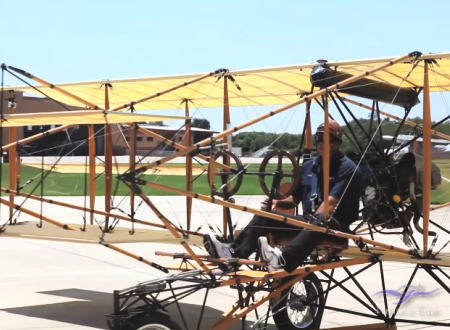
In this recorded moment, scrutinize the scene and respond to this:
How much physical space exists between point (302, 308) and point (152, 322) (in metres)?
2.39

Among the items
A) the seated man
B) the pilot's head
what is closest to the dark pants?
the seated man

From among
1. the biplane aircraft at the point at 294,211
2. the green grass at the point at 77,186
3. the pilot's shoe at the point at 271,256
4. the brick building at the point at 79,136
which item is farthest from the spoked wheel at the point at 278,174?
the green grass at the point at 77,186

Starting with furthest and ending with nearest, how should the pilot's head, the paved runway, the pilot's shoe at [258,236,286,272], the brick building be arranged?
1. the brick building
2. the paved runway
3. the pilot's head
4. the pilot's shoe at [258,236,286,272]

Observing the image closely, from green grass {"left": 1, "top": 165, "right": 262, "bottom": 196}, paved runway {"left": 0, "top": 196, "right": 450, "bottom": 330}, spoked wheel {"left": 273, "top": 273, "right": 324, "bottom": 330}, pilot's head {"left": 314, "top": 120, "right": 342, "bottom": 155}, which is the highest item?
pilot's head {"left": 314, "top": 120, "right": 342, "bottom": 155}

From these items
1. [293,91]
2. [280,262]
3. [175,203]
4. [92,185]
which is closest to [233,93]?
[293,91]

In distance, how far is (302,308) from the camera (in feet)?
25.8

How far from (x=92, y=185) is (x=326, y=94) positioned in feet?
14.3

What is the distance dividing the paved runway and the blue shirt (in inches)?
68.6

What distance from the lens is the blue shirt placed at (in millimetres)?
6805

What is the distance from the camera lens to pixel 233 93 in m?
11.2

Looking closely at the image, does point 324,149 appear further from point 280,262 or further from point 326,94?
point 280,262

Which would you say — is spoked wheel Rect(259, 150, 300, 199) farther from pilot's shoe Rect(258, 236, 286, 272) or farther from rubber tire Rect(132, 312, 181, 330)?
rubber tire Rect(132, 312, 181, 330)

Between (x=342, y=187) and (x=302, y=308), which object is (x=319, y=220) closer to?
(x=342, y=187)

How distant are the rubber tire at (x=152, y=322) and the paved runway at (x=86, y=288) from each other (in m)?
1.95
